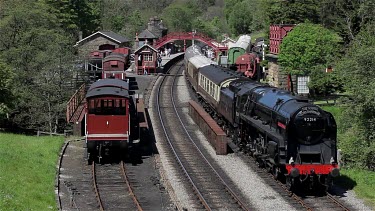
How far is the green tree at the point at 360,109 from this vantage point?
2927 cm

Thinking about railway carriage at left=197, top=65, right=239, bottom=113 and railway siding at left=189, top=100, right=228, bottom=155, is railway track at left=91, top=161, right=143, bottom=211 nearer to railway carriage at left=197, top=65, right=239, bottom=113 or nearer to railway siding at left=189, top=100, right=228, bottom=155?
railway siding at left=189, top=100, right=228, bottom=155

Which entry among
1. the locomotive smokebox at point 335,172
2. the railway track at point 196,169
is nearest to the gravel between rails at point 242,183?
the railway track at point 196,169

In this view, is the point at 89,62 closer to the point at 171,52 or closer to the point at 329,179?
the point at 329,179

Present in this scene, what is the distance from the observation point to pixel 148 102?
46.0m

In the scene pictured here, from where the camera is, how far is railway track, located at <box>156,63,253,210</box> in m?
19.2

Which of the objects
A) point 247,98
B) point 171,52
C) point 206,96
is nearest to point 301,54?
point 206,96

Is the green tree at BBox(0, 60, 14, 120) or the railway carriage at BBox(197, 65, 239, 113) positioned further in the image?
the green tree at BBox(0, 60, 14, 120)

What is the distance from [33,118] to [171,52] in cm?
6003

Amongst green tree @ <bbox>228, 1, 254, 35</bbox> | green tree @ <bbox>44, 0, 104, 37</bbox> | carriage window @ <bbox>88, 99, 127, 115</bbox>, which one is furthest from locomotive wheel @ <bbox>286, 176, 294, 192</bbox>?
green tree @ <bbox>228, 1, 254, 35</bbox>

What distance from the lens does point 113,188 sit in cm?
2102

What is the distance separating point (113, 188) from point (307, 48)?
29.0 m

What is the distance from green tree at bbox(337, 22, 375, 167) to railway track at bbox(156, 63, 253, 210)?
811cm

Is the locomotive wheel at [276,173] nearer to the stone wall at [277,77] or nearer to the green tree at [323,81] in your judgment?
the green tree at [323,81]

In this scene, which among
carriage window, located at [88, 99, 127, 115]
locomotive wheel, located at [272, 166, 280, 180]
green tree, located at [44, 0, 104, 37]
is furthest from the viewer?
green tree, located at [44, 0, 104, 37]
